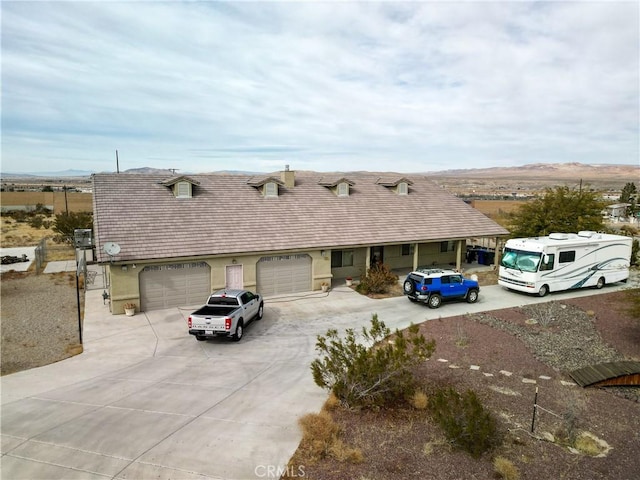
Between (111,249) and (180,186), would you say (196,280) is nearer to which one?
(111,249)

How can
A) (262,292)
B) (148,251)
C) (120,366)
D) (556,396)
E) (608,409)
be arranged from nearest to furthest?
1. (608,409)
2. (556,396)
3. (120,366)
4. (148,251)
5. (262,292)

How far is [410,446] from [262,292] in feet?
47.3

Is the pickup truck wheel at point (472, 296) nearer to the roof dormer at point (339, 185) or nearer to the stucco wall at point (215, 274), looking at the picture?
the stucco wall at point (215, 274)

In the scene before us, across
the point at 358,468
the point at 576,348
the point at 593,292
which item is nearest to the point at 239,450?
the point at 358,468

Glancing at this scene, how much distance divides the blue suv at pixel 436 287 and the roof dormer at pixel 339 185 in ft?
30.7

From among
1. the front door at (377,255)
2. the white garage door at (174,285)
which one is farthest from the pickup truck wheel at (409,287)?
the white garage door at (174,285)

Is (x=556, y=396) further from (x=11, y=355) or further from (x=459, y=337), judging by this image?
(x=11, y=355)

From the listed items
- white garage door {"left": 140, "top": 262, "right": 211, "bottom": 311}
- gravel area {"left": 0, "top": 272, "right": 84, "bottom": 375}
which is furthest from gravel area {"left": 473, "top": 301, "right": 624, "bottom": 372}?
gravel area {"left": 0, "top": 272, "right": 84, "bottom": 375}

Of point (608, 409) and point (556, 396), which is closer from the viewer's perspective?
point (608, 409)

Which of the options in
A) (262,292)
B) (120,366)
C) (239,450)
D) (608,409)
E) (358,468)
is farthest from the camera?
(262,292)

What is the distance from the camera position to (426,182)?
113 feet

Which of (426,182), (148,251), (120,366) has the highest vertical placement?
(426,182)

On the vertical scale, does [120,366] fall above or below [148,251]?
below

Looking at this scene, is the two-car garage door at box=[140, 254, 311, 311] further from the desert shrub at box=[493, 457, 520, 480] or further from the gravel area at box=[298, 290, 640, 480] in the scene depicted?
the desert shrub at box=[493, 457, 520, 480]
